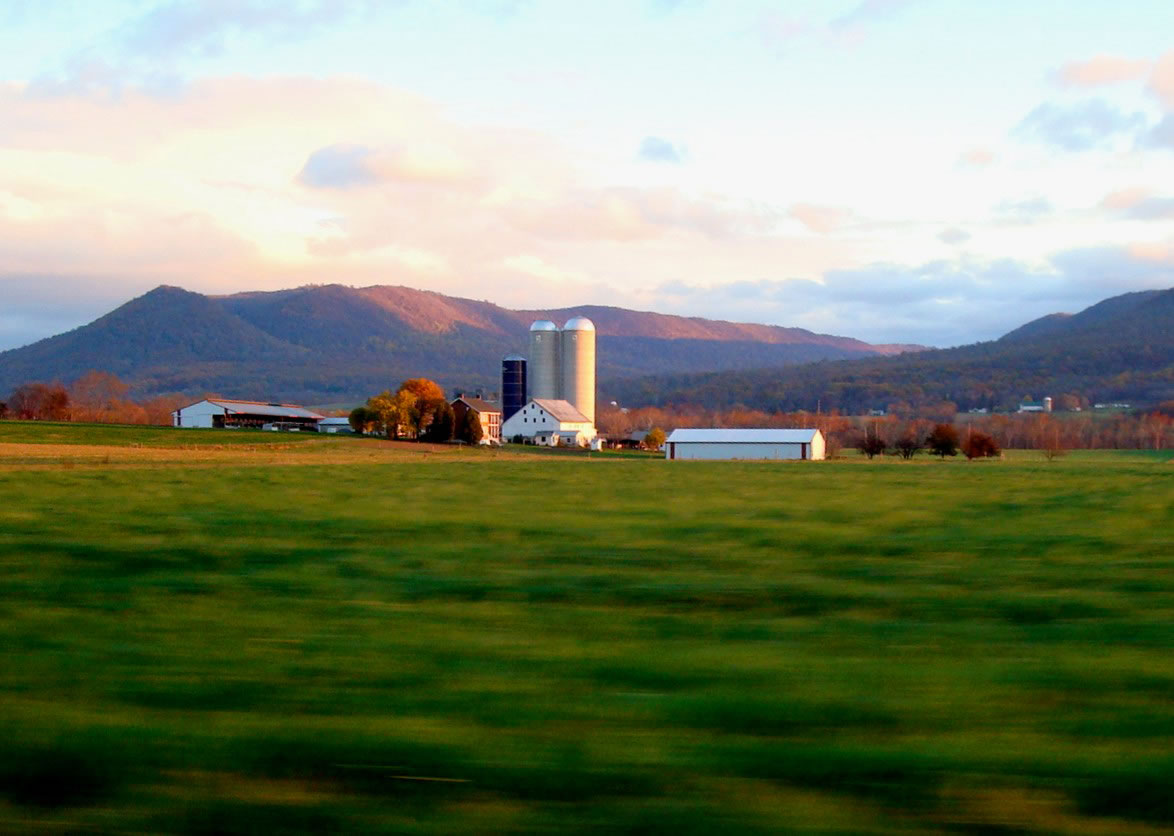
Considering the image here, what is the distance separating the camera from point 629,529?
679 inches

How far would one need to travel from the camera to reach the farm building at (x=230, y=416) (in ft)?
409

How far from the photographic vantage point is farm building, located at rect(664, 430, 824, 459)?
9081 centimetres

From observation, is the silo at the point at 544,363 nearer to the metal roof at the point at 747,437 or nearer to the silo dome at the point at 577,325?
Result: the silo dome at the point at 577,325

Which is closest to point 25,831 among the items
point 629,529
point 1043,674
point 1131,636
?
point 1043,674

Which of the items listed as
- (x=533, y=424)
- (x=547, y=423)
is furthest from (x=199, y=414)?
(x=547, y=423)

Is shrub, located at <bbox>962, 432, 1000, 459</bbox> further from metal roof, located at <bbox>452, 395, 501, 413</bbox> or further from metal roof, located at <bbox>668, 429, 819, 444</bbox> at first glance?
metal roof, located at <bbox>452, 395, 501, 413</bbox>

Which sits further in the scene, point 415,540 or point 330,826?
point 415,540

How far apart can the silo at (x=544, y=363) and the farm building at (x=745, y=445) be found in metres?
39.4

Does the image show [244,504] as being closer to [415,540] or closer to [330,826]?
[415,540]

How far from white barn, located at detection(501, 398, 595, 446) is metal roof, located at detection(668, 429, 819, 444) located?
23335mm

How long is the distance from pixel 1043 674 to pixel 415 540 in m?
9.55

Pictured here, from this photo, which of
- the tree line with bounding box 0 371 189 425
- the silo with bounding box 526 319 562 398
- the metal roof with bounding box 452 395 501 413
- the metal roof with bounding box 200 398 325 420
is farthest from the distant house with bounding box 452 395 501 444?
the tree line with bounding box 0 371 189 425

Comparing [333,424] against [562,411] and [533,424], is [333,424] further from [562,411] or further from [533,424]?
[562,411]

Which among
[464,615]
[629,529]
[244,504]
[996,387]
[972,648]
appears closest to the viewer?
[972,648]
